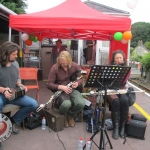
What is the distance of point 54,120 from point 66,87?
620mm

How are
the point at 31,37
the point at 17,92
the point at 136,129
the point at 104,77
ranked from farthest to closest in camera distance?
the point at 31,37, the point at 136,129, the point at 17,92, the point at 104,77

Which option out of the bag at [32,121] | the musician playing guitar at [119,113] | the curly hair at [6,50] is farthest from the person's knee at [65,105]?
the curly hair at [6,50]

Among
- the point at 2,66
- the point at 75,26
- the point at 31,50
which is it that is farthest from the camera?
the point at 31,50

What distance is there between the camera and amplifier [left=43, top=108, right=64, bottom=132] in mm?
3321

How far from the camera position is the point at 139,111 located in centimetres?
459

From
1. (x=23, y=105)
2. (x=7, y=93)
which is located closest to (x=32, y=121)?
(x=23, y=105)

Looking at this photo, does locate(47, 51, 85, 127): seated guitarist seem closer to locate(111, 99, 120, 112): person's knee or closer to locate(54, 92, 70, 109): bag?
locate(54, 92, 70, 109): bag

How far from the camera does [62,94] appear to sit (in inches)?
140

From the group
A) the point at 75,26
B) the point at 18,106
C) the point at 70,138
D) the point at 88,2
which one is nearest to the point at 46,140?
the point at 70,138

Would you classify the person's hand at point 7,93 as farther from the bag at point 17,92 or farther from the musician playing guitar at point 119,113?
the musician playing guitar at point 119,113

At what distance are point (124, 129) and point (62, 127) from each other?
1103 mm

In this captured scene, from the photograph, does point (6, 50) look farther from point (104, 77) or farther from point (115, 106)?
point (115, 106)

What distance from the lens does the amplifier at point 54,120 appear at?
3321 mm

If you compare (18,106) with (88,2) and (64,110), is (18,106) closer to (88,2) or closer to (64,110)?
(64,110)
